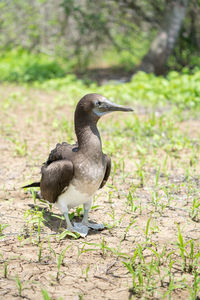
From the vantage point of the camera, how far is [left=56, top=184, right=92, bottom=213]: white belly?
3178mm

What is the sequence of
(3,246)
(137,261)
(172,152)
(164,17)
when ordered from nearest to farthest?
(137,261) < (3,246) < (172,152) < (164,17)

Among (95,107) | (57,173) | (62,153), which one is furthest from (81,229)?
(95,107)

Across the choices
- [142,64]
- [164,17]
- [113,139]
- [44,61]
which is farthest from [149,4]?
[113,139]

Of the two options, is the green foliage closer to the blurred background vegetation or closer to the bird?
the blurred background vegetation

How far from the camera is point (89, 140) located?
127 inches

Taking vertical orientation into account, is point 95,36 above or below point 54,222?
above

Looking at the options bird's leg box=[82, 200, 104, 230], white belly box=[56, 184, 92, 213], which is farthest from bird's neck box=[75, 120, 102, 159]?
bird's leg box=[82, 200, 104, 230]

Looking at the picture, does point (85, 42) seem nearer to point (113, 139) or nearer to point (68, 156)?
point (113, 139)

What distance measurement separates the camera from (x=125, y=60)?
44.0 feet

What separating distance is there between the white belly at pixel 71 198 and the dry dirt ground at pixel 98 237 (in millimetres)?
128

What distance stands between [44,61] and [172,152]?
889cm

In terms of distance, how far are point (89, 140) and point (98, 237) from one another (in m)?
0.82

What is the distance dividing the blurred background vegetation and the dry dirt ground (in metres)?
6.13

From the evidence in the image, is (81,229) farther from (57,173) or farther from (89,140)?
(89,140)
